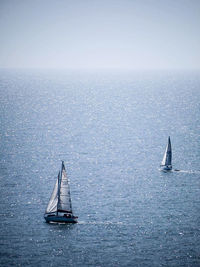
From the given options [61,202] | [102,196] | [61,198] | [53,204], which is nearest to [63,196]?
[61,198]

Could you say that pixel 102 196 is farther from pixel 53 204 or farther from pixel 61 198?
pixel 53 204

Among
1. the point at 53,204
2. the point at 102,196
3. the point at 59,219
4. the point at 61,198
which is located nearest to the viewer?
the point at 59,219

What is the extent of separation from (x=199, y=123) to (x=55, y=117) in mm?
59213

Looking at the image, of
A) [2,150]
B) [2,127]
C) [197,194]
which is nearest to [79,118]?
[2,127]

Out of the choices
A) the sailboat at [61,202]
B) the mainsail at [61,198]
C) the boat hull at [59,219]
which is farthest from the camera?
the mainsail at [61,198]

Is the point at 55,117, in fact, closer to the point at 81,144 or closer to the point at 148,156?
the point at 81,144

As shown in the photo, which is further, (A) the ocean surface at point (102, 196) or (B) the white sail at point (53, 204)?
(B) the white sail at point (53, 204)

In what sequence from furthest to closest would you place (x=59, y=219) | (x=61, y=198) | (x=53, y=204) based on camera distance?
(x=61, y=198)
(x=53, y=204)
(x=59, y=219)

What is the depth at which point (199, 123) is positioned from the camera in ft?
503

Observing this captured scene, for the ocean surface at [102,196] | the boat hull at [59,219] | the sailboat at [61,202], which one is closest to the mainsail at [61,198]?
the sailboat at [61,202]

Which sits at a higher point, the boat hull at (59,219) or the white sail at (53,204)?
the white sail at (53,204)

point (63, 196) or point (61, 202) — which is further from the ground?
point (63, 196)

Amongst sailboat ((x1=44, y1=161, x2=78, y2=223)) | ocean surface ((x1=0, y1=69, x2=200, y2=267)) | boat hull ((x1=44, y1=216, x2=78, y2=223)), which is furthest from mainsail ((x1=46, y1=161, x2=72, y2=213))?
ocean surface ((x1=0, y1=69, x2=200, y2=267))

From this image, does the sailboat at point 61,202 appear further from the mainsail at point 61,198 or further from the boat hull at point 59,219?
the boat hull at point 59,219
